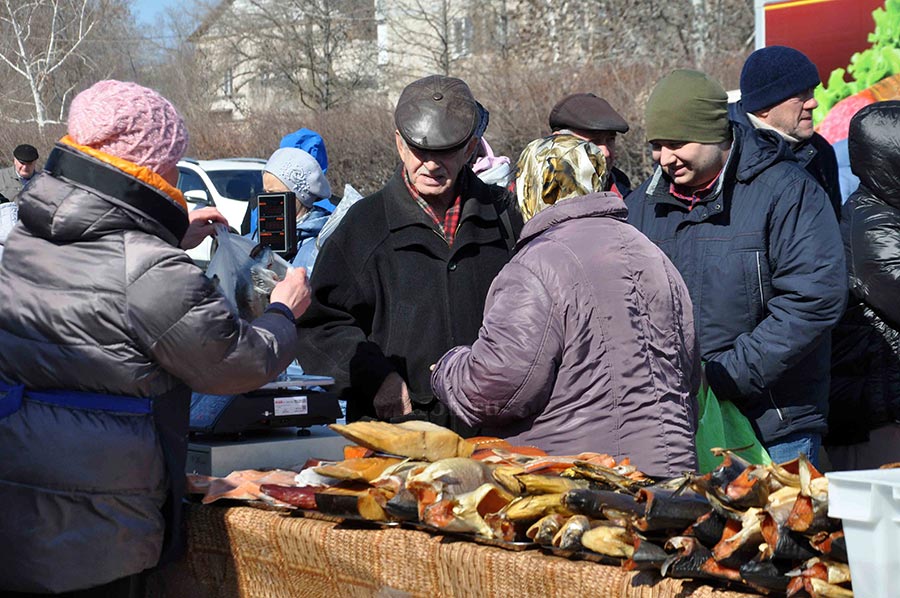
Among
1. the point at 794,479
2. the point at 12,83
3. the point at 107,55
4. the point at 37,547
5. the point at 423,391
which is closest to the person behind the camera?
the point at 794,479

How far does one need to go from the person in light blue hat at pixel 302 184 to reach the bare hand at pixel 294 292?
2.62m

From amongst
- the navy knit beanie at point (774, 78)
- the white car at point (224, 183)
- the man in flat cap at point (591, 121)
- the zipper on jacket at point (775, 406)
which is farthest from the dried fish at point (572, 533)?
the white car at point (224, 183)

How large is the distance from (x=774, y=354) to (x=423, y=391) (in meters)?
1.05

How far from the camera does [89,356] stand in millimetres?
2684

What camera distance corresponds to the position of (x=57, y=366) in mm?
2695

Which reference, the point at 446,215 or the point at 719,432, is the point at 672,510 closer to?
the point at 719,432

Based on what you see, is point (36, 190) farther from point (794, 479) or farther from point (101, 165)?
point (794, 479)

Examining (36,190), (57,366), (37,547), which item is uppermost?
(36,190)

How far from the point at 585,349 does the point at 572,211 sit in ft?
1.09

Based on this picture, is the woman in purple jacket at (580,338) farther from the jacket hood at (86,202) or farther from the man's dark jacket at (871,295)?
the man's dark jacket at (871,295)

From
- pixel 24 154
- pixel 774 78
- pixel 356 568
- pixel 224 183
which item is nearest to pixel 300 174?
pixel 774 78

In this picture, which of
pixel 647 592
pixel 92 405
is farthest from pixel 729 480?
pixel 92 405

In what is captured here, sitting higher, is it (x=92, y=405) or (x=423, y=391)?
(x=92, y=405)

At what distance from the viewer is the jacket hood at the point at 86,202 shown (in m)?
2.69
